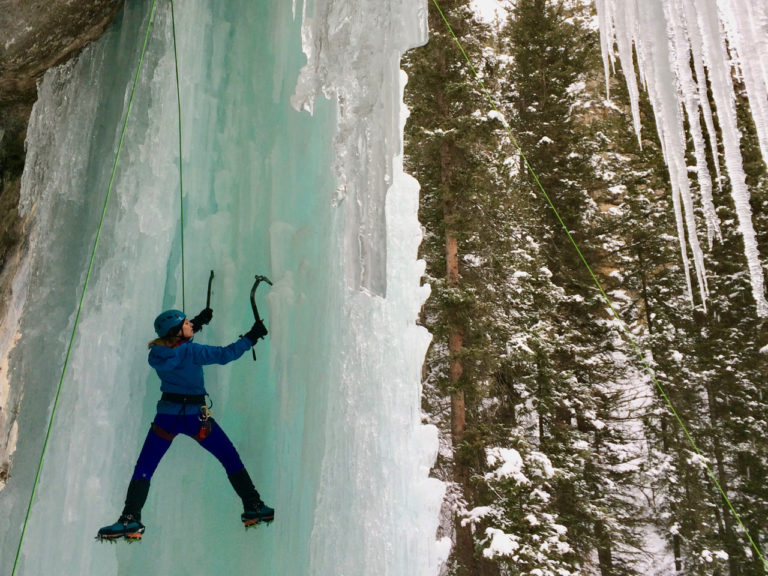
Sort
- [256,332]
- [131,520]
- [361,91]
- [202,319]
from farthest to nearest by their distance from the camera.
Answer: [361,91]
[202,319]
[256,332]
[131,520]

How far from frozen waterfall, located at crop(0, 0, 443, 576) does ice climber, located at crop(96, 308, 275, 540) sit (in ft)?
0.86

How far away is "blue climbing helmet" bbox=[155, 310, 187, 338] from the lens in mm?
2580

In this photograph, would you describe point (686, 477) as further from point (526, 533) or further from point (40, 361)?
point (40, 361)

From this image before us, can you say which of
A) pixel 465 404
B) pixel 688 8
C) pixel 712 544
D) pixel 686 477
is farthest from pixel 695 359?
pixel 688 8

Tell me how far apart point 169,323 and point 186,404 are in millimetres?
349

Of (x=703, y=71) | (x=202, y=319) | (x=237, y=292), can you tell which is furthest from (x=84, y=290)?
(x=703, y=71)

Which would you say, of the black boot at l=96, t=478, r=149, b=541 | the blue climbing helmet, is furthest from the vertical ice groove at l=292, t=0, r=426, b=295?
the black boot at l=96, t=478, r=149, b=541

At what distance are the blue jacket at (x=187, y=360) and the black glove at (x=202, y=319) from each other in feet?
0.54

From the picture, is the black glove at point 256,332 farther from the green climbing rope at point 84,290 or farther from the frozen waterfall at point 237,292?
the green climbing rope at point 84,290

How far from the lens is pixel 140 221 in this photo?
302 centimetres

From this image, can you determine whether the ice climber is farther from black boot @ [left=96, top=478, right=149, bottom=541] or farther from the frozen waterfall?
the frozen waterfall

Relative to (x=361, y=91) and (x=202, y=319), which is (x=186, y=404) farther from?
(x=361, y=91)

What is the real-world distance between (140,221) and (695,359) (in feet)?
23.9

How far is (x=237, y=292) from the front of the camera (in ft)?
10.1
